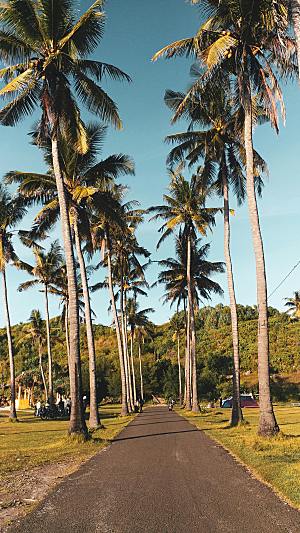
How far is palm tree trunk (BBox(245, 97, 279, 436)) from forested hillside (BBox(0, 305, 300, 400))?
1362 inches

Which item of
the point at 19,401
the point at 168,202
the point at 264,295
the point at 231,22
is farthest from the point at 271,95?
the point at 19,401

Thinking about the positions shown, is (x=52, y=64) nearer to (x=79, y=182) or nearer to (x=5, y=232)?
(x=79, y=182)

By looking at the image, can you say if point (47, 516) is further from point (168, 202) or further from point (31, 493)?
point (168, 202)

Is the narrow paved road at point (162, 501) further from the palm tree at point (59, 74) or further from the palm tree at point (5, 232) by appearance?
the palm tree at point (5, 232)

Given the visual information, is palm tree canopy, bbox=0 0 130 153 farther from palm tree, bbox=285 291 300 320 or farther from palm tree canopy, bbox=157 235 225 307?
palm tree, bbox=285 291 300 320

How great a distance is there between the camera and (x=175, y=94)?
21.8 metres

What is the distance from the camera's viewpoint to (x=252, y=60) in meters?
15.5

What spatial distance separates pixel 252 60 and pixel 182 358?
195ft

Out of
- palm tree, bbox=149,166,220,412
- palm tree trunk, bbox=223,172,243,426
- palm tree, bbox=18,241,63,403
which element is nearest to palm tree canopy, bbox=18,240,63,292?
palm tree, bbox=18,241,63,403

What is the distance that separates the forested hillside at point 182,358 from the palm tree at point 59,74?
35.8 meters

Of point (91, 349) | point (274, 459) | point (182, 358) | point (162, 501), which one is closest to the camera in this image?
point (162, 501)

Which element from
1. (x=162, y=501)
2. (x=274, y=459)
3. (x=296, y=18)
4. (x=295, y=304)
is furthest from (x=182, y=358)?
(x=162, y=501)

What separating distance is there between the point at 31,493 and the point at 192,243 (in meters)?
27.8

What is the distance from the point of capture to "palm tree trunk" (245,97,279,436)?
13.4m
